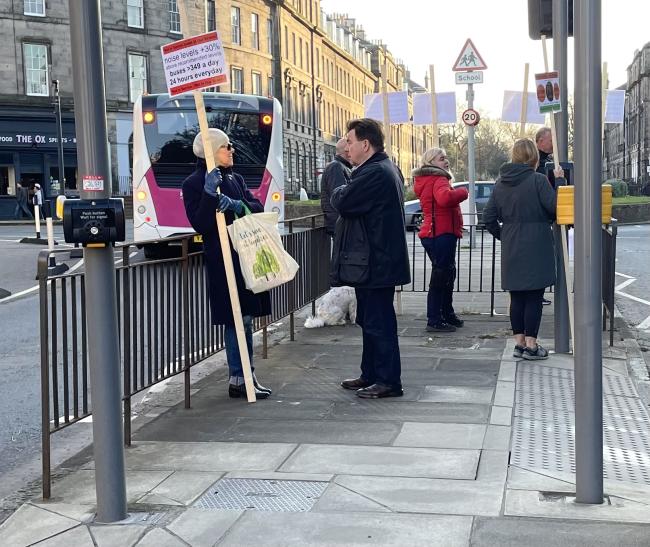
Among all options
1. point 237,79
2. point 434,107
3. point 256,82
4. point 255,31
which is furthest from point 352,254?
point 255,31

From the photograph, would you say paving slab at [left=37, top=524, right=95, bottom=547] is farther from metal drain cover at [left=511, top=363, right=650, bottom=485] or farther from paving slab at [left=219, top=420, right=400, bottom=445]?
metal drain cover at [left=511, top=363, right=650, bottom=485]

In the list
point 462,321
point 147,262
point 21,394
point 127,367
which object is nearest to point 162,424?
point 127,367

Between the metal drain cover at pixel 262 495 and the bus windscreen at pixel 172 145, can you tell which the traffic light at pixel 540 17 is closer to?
the metal drain cover at pixel 262 495

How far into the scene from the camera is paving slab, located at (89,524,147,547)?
3990 millimetres

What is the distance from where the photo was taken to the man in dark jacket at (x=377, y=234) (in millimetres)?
6465

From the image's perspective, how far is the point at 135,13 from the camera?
47375mm

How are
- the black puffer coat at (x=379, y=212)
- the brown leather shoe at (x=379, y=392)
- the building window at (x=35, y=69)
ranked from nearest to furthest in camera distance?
the black puffer coat at (x=379, y=212), the brown leather shoe at (x=379, y=392), the building window at (x=35, y=69)

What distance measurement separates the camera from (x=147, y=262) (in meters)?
5.66

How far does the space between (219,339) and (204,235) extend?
108cm

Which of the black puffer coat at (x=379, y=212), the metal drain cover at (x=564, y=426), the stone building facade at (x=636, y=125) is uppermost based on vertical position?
the stone building facade at (x=636, y=125)

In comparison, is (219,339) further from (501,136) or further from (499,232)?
(501,136)

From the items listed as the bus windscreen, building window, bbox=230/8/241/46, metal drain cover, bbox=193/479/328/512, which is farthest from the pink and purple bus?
building window, bbox=230/8/241/46

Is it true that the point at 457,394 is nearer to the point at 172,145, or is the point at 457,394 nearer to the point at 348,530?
the point at 348,530

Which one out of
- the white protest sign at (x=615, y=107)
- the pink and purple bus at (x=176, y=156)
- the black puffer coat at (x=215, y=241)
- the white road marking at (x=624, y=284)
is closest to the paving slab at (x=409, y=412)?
the black puffer coat at (x=215, y=241)
